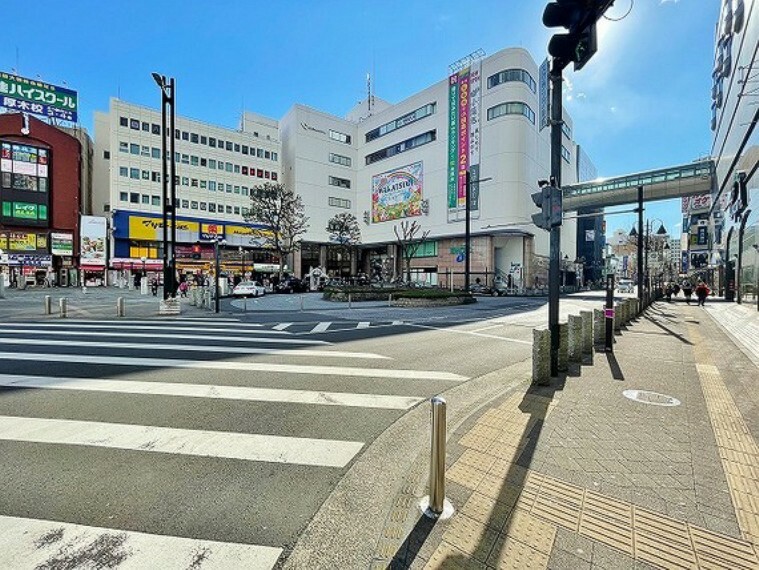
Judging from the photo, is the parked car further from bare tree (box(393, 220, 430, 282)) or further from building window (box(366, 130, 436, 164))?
building window (box(366, 130, 436, 164))

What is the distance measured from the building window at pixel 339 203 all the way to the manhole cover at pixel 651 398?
179 feet

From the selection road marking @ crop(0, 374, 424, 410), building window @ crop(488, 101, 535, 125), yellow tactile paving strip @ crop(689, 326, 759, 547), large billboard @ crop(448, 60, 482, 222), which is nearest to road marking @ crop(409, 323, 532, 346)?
yellow tactile paving strip @ crop(689, 326, 759, 547)

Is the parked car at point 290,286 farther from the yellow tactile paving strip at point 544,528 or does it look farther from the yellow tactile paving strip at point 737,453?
the yellow tactile paving strip at point 544,528

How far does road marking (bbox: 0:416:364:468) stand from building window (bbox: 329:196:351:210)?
54782 millimetres

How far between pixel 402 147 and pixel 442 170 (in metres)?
8.56

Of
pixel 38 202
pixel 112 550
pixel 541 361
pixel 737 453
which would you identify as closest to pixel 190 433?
pixel 112 550

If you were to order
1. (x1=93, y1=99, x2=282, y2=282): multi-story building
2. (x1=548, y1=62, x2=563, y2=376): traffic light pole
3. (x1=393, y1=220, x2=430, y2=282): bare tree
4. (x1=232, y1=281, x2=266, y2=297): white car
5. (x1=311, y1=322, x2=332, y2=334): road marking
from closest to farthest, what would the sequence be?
(x1=548, y1=62, x2=563, y2=376): traffic light pole
(x1=311, y1=322, x2=332, y2=334): road marking
(x1=232, y1=281, x2=266, y2=297): white car
(x1=393, y1=220, x2=430, y2=282): bare tree
(x1=93, y1=99, x2=282, y2=282): multi-story building

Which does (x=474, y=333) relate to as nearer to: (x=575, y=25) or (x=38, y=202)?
(x=575, y=25)

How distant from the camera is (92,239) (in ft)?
155

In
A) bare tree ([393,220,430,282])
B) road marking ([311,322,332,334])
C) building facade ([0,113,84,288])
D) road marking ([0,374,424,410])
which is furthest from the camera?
building facade ([0,113,84,288])

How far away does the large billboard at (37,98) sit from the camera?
44.3 metres

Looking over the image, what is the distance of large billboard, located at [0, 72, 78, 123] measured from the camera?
44312 mm

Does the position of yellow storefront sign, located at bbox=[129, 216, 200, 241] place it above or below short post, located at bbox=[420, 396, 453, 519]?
above

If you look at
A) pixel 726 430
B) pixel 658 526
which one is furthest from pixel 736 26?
pixel 658 526
